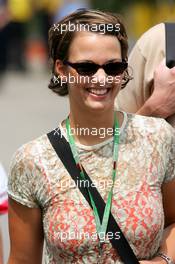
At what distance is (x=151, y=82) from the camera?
358 centimetres

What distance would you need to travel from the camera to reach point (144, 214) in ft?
10.0

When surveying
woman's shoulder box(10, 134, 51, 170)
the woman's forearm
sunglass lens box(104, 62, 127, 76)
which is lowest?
the woman's forearm

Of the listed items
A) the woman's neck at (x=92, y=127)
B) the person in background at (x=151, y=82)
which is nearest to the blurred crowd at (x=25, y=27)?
the person in background at (x=151, y=82)

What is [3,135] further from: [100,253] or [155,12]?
[100,253]

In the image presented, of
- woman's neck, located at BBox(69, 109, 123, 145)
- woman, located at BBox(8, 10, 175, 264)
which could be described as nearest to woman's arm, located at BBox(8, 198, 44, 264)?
woman, located at BBox(8, 10, 175, 264)

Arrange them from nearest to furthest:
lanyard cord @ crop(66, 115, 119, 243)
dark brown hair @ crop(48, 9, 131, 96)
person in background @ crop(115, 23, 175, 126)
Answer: lanyard cord @ crop(66, 115, 119, 243) → dark brown hair @ crop(48, 9, 131, 96) → person in background @ crop(115, 23, 175, 126)

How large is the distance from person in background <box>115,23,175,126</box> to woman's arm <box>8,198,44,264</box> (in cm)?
64

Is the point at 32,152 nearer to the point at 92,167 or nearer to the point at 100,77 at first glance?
the point at 92,167

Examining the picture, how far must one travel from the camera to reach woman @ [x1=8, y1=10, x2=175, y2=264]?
3057mm

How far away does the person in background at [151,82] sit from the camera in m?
3.47

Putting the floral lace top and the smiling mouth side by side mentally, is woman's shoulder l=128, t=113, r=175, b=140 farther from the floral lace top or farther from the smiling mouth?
the smiling mouth

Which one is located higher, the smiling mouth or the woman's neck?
the smiling mouth

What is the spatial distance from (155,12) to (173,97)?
15.0 meters

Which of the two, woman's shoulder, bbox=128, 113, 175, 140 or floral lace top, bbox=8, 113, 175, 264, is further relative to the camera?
woman's shoulder, bbox=128, 113, 175, 140
